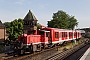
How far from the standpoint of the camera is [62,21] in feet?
349

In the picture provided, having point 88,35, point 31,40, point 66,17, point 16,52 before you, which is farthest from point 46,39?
point 66,17

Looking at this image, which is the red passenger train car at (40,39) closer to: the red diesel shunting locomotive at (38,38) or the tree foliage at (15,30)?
the red diesel shunting locomotive at (38,38)

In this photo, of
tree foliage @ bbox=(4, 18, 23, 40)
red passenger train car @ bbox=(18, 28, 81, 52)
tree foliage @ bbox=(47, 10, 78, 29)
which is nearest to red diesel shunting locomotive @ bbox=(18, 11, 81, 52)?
red passenger train car @ bbox=(18, 28, 81, 52)

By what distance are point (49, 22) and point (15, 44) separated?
9024 centimetres

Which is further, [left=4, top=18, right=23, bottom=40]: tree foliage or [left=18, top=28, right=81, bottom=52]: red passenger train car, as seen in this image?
[left=4, top=18, right=23, bottom=40]: tree foliage

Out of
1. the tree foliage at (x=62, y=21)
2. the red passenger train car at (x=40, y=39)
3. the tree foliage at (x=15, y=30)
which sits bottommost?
the red passenger train car at (x=40, y=39)

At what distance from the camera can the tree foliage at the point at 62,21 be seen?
105062 millimetres

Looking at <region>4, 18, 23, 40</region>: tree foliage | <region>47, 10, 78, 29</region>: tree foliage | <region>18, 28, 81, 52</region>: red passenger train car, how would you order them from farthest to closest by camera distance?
1. <region>47, 10, 78, 29</region>: tree foliage
2. <region>4, 18, 23, 40</region>: tree foliage
3. <region>18, 28, 81, 52</region>: red passenger train car

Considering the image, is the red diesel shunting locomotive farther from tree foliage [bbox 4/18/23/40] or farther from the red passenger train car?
tree foliage [bbox 4/18/23/40]

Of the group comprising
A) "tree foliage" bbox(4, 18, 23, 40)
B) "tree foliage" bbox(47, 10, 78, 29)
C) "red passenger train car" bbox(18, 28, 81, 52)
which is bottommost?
"red passenger train car" bbox(18, 28, 81, 52)

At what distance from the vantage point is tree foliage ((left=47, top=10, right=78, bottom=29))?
105062 mm

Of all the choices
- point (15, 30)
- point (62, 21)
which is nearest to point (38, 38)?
point (15, 30)

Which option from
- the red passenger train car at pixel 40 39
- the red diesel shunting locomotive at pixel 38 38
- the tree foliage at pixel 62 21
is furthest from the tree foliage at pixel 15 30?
the tree foliage at pixel 62 21

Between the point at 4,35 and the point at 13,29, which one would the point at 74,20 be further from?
the point at 13,29
